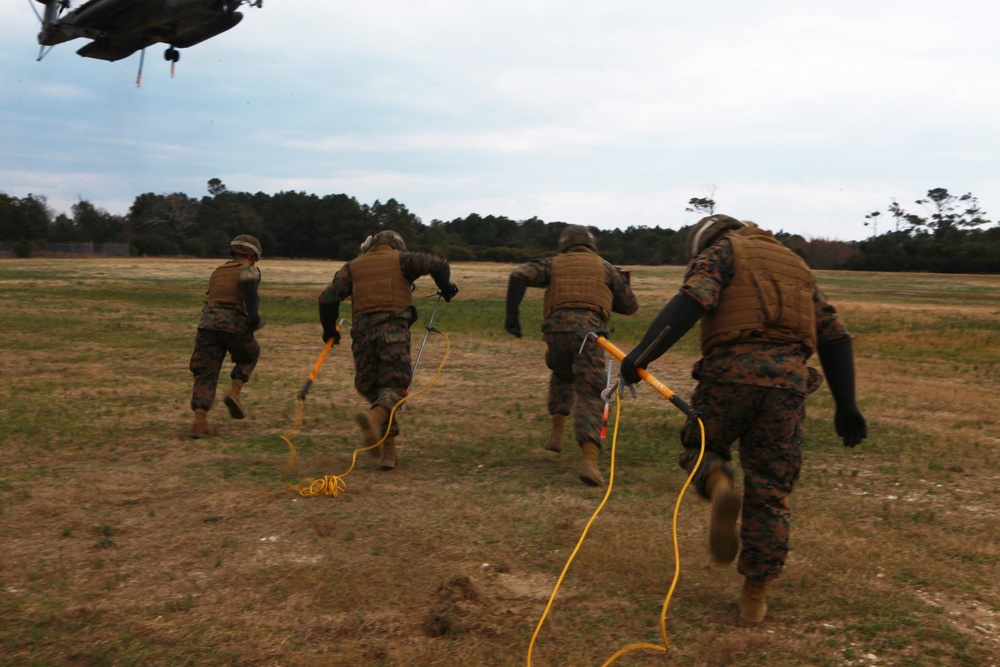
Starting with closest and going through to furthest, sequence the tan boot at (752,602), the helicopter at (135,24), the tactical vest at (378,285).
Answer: the tan boot at (752,602) < the tactical vest at (378,285) < the helicopter at (135,24)

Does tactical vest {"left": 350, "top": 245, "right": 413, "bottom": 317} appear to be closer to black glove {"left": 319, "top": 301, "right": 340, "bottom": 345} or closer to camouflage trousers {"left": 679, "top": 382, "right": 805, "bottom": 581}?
black glove {"left": 319, "top": 301, "right": 340, "bottom": 345}

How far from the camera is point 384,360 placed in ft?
27.9

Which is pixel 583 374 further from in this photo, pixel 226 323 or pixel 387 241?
pixel 226 323

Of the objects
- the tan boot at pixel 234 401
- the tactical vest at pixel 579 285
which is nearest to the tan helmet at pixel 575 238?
the tactical vest at pixel 579 285

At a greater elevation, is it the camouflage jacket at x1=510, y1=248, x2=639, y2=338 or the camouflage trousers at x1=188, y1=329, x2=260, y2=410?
the camouflage jacket at x1=510, y1=248, x2=639, y2=338

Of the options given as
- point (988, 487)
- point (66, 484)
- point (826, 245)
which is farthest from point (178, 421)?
point (826, 245)

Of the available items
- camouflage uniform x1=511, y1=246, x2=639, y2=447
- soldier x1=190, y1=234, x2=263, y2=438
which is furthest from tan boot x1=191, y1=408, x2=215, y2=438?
camouflage uniform x1=511, y1=246, x2=639, y2=447

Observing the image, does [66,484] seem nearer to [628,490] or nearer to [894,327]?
[628,490]

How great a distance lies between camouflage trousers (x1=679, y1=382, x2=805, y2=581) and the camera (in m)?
4.78

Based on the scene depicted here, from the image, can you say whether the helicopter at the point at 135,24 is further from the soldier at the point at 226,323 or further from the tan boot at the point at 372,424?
the tan boot at the point at 372,424

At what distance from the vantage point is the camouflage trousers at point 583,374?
7969mm

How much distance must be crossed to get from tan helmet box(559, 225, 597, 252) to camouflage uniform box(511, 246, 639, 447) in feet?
0.20

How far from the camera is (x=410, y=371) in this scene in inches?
343

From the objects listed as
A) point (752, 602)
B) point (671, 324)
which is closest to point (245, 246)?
point (671, 324)
